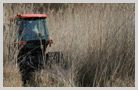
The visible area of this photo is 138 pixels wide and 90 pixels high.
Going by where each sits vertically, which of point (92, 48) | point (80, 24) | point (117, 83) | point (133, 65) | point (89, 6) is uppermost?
point (89, 6)

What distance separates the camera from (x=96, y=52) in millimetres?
4137

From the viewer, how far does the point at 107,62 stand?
149 inches

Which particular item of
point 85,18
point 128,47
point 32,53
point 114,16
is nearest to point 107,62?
point 128,47

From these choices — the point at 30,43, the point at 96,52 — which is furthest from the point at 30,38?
the point at 96,52

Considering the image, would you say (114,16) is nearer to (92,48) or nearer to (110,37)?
(110,37)

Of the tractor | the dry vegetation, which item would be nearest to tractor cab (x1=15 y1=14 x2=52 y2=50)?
the tractor

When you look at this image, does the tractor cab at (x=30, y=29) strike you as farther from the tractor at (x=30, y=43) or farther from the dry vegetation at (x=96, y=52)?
the dry vegetation at (x=96, y=52)

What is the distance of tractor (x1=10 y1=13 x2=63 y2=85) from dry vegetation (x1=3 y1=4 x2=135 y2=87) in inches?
10.8

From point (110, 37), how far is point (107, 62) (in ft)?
1.45

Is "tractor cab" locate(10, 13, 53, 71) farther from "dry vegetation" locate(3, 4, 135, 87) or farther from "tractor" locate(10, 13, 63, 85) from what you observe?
"dry vegetation" locate(3, 4, 135, 87)

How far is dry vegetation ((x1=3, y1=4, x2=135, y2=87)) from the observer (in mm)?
3936

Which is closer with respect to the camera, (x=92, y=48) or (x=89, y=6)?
(x=92, y=48)

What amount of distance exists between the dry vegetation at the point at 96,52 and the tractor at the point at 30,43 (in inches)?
10.8

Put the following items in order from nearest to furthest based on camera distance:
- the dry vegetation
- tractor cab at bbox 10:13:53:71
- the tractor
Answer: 1. the dry vegetation
2. the tractor
3. tractor cab at bbox 10:13:53:71
